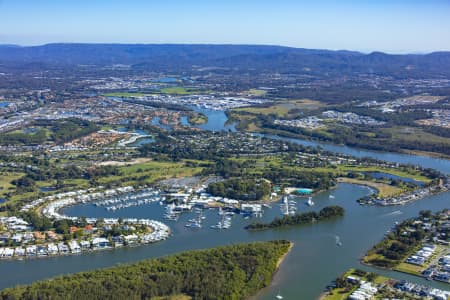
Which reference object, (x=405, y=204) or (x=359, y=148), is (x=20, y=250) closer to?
(x=405, y=204)

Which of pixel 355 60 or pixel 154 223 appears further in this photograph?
pixel 355 60

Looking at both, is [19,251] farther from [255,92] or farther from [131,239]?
[255,92]

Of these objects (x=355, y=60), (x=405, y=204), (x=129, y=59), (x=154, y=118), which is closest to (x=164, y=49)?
(x=129, y=59)

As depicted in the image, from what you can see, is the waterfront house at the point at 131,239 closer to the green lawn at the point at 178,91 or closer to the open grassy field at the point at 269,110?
the open grassy field at the point at 269,110

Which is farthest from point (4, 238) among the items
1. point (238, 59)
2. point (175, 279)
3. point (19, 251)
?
point (238, 59)

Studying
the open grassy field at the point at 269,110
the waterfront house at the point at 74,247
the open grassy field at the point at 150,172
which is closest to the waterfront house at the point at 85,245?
the waterfront house at the point at 74,247
